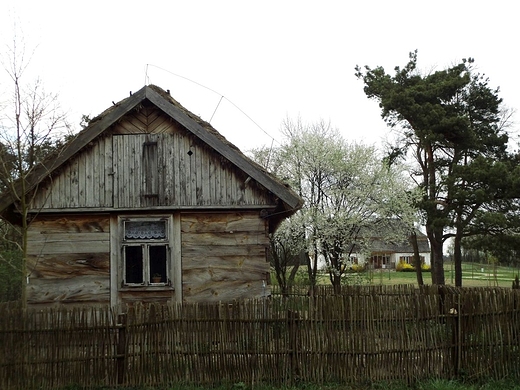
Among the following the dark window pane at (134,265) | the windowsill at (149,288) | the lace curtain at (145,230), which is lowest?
the windowsill at (149,288)

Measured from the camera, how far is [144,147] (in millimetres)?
10180

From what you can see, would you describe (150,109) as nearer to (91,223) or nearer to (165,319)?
(91,223)

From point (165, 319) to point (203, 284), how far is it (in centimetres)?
187

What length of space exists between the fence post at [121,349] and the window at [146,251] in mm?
1859

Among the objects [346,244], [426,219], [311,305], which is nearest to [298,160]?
[346,244]

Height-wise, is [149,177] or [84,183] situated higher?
[149,177]

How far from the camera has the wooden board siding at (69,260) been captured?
387 inches

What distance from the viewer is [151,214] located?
33.0ft

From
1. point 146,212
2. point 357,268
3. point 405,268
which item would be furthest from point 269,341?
point 405,268

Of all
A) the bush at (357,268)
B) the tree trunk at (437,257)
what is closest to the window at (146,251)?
the bush at (357,268)

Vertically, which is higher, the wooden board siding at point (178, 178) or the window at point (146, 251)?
the wooden board siding at point (178, 178)

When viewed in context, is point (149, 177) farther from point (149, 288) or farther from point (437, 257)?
point (437, 257)

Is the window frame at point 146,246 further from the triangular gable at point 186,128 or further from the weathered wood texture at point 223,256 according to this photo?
the triangular gable at point 186,128

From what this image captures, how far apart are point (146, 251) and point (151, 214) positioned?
74 centimetres
